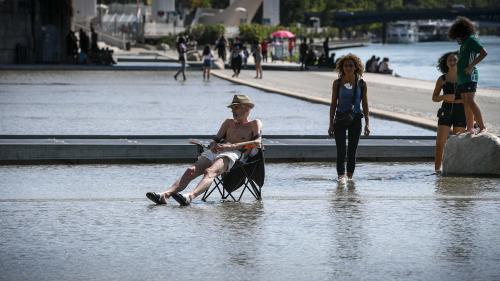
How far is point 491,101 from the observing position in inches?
1369

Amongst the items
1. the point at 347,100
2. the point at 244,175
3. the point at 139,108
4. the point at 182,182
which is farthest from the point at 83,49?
the point at 182,182

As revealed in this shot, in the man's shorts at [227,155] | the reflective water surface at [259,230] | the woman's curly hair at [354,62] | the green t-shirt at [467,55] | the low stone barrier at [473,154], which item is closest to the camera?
the reflective water surface at [259,230]

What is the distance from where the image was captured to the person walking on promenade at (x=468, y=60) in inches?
582

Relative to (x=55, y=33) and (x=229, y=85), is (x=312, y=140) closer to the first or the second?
(x=229, y=85)

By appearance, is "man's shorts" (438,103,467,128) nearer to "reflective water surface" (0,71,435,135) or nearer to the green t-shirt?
the green t-shirt

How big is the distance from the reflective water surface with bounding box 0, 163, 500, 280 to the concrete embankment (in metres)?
1.39

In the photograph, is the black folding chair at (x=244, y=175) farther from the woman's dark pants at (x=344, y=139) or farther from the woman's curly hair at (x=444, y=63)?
the woman's curly hair at (x=444, y=63)

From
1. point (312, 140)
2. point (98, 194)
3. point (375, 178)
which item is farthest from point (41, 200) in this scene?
point (312, 140)

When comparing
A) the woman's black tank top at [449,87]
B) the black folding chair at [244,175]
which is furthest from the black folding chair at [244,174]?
the woman's black tank top at [449,87]

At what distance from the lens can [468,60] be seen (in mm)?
14812

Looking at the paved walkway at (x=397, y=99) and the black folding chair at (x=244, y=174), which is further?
the paved walkway at (x=397, y=99)

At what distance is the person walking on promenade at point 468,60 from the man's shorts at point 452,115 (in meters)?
0.21

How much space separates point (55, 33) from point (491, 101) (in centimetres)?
3178

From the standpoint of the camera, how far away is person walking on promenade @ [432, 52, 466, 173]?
15.3m
